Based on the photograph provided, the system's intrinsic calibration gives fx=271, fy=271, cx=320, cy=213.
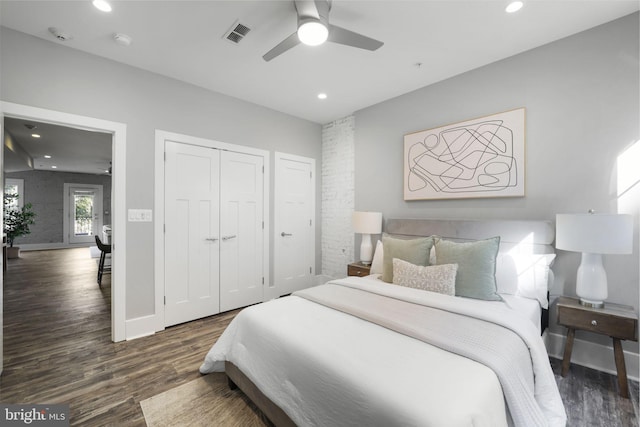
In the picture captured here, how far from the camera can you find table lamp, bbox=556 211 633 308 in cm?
186

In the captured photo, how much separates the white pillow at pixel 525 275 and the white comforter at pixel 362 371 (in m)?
0.52

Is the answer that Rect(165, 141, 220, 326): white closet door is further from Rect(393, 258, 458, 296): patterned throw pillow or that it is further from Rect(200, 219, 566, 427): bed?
Rect(393, 258, 458, 296): patterned throw pillow

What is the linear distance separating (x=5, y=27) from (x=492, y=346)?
164 inches

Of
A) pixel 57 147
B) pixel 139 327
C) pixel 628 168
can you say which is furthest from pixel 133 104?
pixel 57 147

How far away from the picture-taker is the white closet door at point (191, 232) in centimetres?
308

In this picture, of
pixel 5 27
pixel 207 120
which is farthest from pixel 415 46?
pixel 5 27

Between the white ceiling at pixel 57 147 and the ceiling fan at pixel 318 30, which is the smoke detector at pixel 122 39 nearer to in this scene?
the ceiling fan at pixel 318 30

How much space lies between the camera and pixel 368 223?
3.55 m

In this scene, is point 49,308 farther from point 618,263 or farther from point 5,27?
point 618,263

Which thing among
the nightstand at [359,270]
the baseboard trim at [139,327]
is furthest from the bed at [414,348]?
the baseboard trim at [139,327]

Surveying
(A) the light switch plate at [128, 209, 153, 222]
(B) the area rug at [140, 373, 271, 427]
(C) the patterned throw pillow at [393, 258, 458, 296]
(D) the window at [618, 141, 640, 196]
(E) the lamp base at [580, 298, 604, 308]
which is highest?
(D) the window at [618, 141, 640, 196]

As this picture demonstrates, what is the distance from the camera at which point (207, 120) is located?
336cm

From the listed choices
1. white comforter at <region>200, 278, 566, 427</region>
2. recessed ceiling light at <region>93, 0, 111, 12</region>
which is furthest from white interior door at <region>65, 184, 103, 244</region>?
white comforter at <region>200, 278, 566, 427</region>

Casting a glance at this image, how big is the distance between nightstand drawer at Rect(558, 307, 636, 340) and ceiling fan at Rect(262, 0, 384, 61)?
8.15 ft
